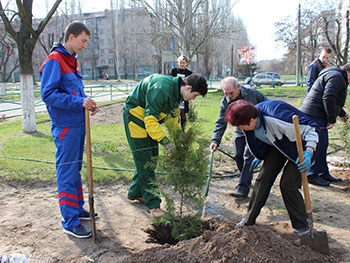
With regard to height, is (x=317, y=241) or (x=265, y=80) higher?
(x=265, y=80)


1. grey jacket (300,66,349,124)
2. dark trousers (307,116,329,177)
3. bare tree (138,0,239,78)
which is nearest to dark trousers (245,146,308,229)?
grey jacket (300,66,349,124)

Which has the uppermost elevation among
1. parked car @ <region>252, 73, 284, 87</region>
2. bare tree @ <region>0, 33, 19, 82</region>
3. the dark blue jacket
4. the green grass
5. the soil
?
bare tree @ <region>0, 33, 19, 82</region>

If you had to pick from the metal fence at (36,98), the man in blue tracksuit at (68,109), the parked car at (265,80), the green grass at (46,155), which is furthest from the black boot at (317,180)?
the parked car at (265,80)

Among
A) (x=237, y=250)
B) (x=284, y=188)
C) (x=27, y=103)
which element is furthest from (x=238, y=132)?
(x=27, y=103)

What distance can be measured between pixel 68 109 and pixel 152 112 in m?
0.81

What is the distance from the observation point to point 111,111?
1340 cm

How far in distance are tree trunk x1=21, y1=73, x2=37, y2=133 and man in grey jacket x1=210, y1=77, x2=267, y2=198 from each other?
5648 millimetres

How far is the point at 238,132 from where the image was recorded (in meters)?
4.66

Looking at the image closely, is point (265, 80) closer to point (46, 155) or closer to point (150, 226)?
point (46, 155)

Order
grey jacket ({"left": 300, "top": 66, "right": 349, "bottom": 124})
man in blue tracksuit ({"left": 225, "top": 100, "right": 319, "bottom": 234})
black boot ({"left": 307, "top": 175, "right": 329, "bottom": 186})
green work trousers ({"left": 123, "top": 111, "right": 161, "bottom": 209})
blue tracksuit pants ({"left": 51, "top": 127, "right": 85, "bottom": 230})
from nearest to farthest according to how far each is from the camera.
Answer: man in blue tracksuit ({"left": 225, "top": 100, "right": 319, "bottom": 234})
blue tracksuit pants ({"left": 51, "top": 127, "right": 85, "bottom": 230})
green work trousers ({"left": 123, "top": 111, "right": 161, "bottom": 209})
grey jacket ({"left": 300, "top": 66, "right": 349, "bottom": 124})
black boot ({"left": 307, "top": 175, "right": 329, "bottom": 186})

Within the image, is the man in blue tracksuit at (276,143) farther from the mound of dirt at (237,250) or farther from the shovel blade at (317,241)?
the mound of dirt at (237,250)

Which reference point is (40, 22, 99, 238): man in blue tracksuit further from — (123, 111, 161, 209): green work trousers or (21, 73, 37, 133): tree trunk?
(21, 73, 37, 133): tree trunk

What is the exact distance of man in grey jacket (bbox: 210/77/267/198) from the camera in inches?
162

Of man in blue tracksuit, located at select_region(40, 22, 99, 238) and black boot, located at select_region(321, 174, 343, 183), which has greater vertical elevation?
man in blue tracksuit, located at select_region(40, 22, 99, 238)
